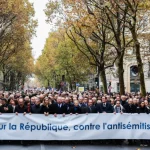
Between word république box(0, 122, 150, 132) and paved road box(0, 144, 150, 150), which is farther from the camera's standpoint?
word république box(0, 122, 150, 132)

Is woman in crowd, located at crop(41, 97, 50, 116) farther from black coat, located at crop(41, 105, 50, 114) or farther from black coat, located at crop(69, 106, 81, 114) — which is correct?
black coat, located at crop(69, 106, 81, 114)

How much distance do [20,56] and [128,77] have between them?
1712 centimetres

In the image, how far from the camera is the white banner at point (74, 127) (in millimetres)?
12227

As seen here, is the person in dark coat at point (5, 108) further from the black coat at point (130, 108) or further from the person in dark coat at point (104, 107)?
the black coat at point (130, 108)

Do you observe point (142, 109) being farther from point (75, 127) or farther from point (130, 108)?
point (75, 127)

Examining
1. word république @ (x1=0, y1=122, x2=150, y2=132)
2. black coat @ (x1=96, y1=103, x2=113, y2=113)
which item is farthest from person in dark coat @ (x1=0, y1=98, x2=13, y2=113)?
black coat @ (x1=96, y1=103, x2=113, y2=113)

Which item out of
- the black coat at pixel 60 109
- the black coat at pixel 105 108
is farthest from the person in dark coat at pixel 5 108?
the black coat at pixel 105 108

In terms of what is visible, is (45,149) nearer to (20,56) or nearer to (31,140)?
(31,140)

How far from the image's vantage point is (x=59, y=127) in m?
12.3

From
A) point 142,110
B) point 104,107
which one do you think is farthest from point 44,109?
point 142,110

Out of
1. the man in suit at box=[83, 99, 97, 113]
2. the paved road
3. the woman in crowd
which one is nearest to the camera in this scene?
the paved road

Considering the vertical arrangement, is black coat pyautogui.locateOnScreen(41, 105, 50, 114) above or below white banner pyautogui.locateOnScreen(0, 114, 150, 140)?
above

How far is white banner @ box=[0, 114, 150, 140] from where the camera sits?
12.2 m

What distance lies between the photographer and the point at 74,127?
1236 cm
